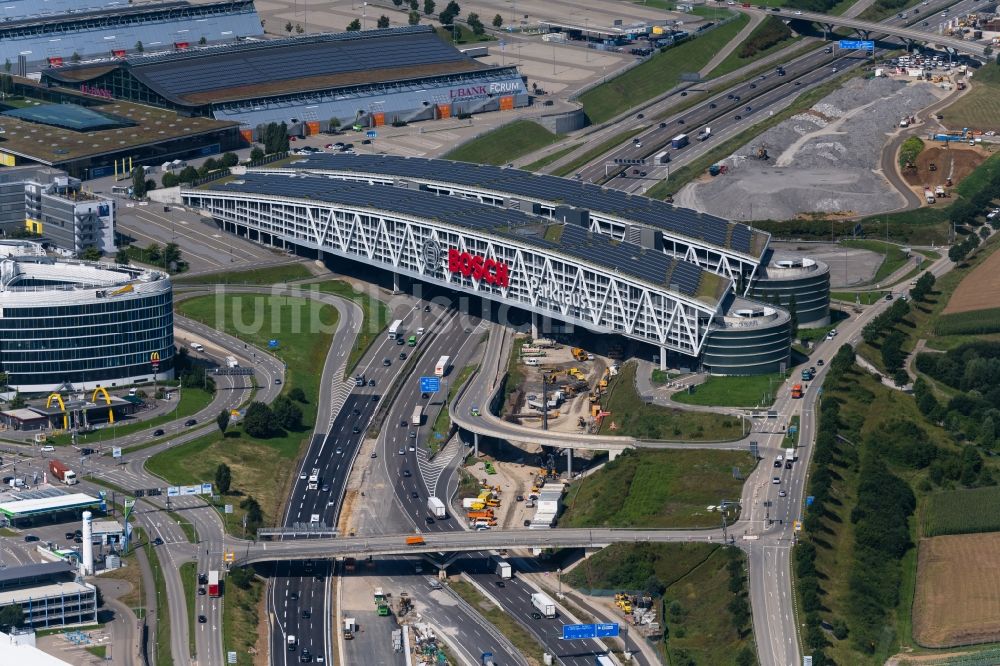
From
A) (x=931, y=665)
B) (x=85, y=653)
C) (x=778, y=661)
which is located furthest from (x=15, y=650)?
(x=931, y=665)

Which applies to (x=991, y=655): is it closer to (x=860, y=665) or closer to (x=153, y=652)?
(x=860, y=665)

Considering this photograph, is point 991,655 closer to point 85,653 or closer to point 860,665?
point 860,665

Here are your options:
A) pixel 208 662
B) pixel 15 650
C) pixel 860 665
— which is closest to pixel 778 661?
pixel 860 665

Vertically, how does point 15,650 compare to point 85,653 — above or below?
above

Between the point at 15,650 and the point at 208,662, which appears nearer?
the point at 15,650

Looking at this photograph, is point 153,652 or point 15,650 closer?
point 15,650

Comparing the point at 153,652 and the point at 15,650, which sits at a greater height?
the point at 15,650

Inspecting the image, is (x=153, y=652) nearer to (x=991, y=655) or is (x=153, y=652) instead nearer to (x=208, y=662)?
(x=208, y=662)

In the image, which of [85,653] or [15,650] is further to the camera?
[85,653]
